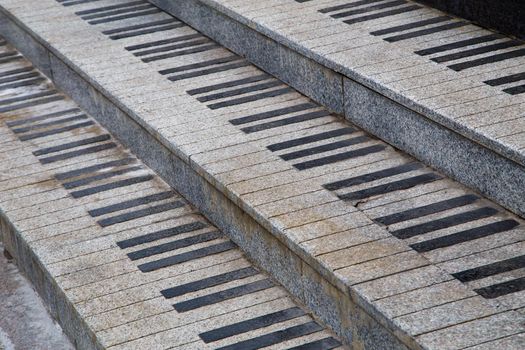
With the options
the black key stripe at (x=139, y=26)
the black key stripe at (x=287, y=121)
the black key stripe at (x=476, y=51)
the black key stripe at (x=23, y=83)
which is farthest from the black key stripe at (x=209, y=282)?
the black key stripe at (x=23, y=83)

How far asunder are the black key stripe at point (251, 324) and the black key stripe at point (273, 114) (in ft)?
6.08

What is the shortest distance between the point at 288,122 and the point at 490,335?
2.86 meters

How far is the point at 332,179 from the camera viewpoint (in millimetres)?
6070

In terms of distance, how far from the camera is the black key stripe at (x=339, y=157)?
20.7 ft

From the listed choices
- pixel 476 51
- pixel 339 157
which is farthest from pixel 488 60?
pixel 339 157

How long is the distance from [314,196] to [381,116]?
82 cm

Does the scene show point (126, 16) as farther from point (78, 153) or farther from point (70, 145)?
point (78, 153)

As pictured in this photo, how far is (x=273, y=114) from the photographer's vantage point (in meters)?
7.18

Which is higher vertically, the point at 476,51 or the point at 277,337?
the point at 476,51

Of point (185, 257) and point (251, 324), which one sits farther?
point (185, 257)

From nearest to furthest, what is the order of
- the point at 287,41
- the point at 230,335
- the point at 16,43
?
the point at 230,335 → the point at 287,41 → the point at 16,43

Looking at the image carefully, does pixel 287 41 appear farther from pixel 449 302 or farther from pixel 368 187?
pixel 449 302

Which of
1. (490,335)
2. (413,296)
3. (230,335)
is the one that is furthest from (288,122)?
(490,335)

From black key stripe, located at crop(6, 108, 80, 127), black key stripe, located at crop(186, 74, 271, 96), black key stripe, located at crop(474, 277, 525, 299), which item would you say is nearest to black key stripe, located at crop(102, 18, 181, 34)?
black key stripe, located at crop(6, 108, 80, 127)
